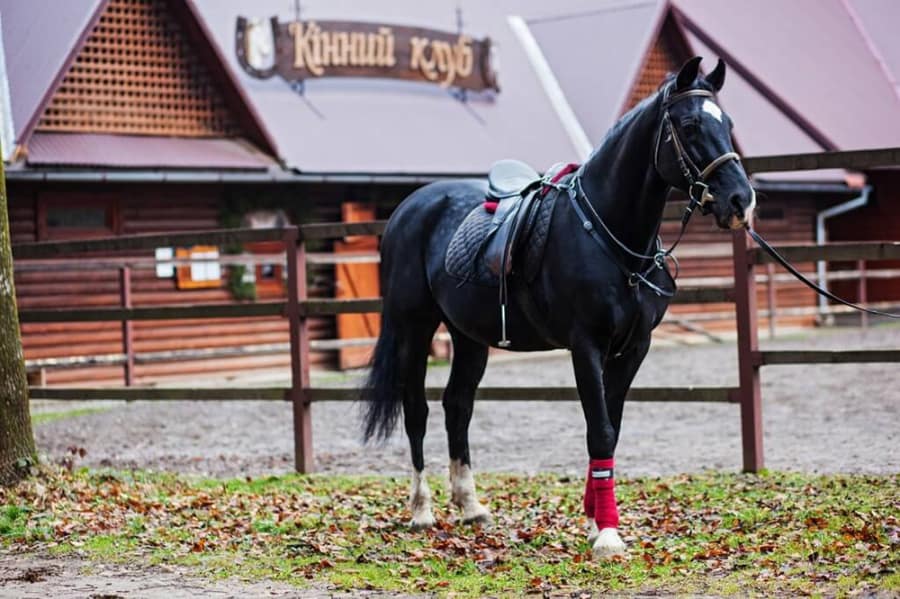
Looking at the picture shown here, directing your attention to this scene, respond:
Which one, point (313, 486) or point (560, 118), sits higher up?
point (560, 118)

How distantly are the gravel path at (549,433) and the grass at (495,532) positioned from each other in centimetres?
115

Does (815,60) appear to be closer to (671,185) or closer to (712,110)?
(671,185)

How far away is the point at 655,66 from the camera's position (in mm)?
24656

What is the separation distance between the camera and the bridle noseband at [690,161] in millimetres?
5801

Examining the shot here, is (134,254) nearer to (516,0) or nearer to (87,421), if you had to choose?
(87,421)

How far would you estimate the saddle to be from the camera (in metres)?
6.57

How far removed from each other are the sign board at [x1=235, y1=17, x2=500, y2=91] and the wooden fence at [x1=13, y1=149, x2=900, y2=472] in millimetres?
9892

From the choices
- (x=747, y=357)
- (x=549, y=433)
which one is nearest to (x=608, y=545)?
(x=747, y=357)

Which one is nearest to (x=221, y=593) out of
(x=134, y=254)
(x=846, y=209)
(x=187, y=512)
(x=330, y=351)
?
(x=187, y=512)

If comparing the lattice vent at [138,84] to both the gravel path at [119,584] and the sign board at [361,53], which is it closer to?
the sign board at [361,53]

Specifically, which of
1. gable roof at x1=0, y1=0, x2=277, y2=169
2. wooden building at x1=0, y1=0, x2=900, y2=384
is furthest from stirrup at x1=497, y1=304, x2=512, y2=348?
gable roof at x1=0, y1=0, x2=277, y2=169

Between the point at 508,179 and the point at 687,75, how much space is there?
5.36 feet

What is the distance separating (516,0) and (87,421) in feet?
51.4

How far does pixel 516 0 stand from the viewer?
27031 millimetres
